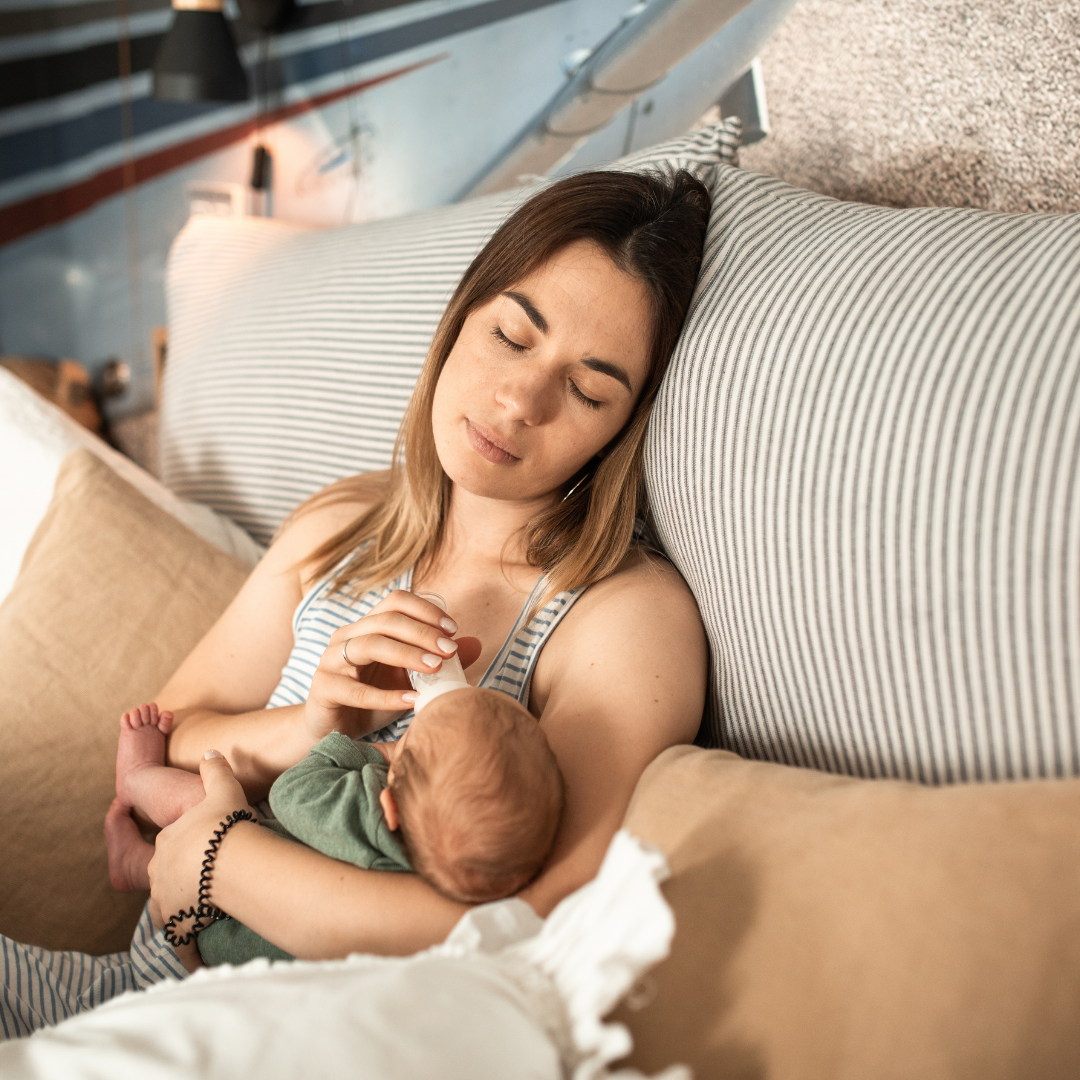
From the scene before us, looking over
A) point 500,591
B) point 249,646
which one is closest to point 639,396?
point 500,591

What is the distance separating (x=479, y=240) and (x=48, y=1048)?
1180 millimetres

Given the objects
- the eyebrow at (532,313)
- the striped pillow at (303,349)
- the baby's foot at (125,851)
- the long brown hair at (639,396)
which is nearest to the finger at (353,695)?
the long brown hair at (639,396)

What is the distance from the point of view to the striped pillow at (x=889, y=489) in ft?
2.31

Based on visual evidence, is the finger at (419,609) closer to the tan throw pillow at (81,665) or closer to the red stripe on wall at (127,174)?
the tan throw pillow at (81,665)

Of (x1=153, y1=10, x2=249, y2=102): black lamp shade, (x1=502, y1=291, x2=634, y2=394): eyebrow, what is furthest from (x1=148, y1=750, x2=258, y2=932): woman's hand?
(x1=153, y1=10, x2=249, y2=102): black lamp shade

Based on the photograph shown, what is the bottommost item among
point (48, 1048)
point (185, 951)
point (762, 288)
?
point (185, 951)

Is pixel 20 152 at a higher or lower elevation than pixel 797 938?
higher

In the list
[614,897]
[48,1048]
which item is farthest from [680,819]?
[48,1048]

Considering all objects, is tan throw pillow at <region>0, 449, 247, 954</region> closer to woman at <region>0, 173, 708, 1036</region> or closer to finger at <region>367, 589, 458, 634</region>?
woman at <region>0, 173, 708, 1036</region>

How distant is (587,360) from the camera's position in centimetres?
104

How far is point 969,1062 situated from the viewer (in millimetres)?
583

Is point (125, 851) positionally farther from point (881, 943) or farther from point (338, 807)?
point (881, 943)

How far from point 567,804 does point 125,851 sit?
637 mm

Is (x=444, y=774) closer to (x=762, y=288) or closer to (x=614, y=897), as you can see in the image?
(x=614, y=897)
